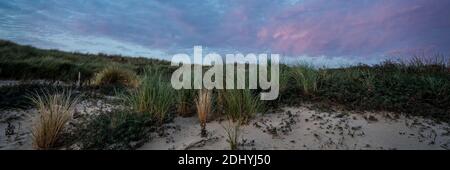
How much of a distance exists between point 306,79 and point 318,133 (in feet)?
8.22

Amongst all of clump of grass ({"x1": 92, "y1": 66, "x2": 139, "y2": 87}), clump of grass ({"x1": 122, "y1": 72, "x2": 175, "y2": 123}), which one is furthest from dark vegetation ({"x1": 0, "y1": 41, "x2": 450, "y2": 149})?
clump of grass ({"x1": 92, "y1": 66, "x2": 139, "y2": 87})

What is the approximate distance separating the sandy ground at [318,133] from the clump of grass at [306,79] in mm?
1106

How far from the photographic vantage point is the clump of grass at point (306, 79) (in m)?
7.90

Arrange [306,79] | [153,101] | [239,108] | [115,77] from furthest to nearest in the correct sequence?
1. [115,77]
2. [306,79]
3. [153,101]
4. [239,108]

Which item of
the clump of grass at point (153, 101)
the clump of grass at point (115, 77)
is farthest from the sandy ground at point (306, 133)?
the clump of grass at point (115, 77)

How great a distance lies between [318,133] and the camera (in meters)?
6.02

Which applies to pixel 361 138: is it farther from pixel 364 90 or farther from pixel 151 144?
pixel 151 144

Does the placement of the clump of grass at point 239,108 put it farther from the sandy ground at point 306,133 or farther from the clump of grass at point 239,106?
the sandy ground at point 306,133

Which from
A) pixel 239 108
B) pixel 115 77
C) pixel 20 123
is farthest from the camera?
pixel 115 77

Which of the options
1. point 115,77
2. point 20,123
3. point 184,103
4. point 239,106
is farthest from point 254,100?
point 115,77

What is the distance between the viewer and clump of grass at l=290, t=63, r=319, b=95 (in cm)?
790

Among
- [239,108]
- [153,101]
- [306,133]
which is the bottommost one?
[306,133]

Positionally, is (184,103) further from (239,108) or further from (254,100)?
(254,100)
